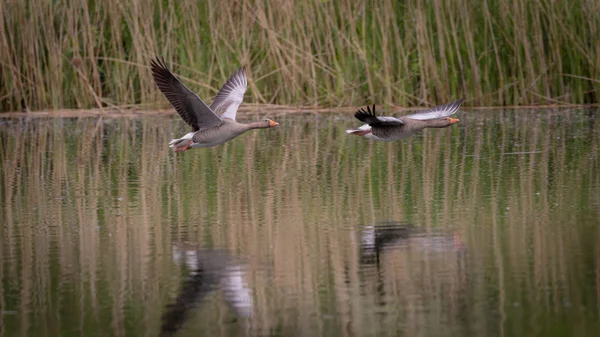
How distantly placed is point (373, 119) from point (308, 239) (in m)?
2.49

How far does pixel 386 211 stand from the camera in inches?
327

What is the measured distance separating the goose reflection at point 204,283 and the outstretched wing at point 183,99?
2865 mm

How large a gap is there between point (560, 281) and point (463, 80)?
35.8ft

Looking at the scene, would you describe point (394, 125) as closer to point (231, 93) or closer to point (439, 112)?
point (439, 112)

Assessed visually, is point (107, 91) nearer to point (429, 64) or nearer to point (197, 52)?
point (197, 52)

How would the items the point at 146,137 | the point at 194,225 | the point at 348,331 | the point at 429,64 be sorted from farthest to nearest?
the point at 429,64 → the point at 146,137 → the point at 194,225 → the point at 348,331

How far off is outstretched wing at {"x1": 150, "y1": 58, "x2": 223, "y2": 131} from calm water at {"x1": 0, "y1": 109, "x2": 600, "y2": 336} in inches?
21.0

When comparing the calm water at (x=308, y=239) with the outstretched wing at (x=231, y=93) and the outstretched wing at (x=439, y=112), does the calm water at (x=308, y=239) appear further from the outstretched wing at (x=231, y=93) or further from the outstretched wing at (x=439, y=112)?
the outstretched wing at (x=231, y=93)

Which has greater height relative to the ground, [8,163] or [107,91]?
[107,91]

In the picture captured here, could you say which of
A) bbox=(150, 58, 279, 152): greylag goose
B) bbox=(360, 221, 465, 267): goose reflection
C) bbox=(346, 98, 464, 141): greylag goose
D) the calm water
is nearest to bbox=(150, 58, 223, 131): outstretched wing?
bbox=(150, 58, 279, 152): greylag goose

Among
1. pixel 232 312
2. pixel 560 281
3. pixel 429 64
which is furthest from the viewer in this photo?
pixel 429 64

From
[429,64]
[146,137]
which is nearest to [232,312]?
[146,137]

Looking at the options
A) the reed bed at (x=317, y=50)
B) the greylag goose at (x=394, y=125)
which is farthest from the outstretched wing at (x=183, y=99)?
the reed bed at (x=317, y=50)

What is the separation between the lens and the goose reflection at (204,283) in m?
5.36
